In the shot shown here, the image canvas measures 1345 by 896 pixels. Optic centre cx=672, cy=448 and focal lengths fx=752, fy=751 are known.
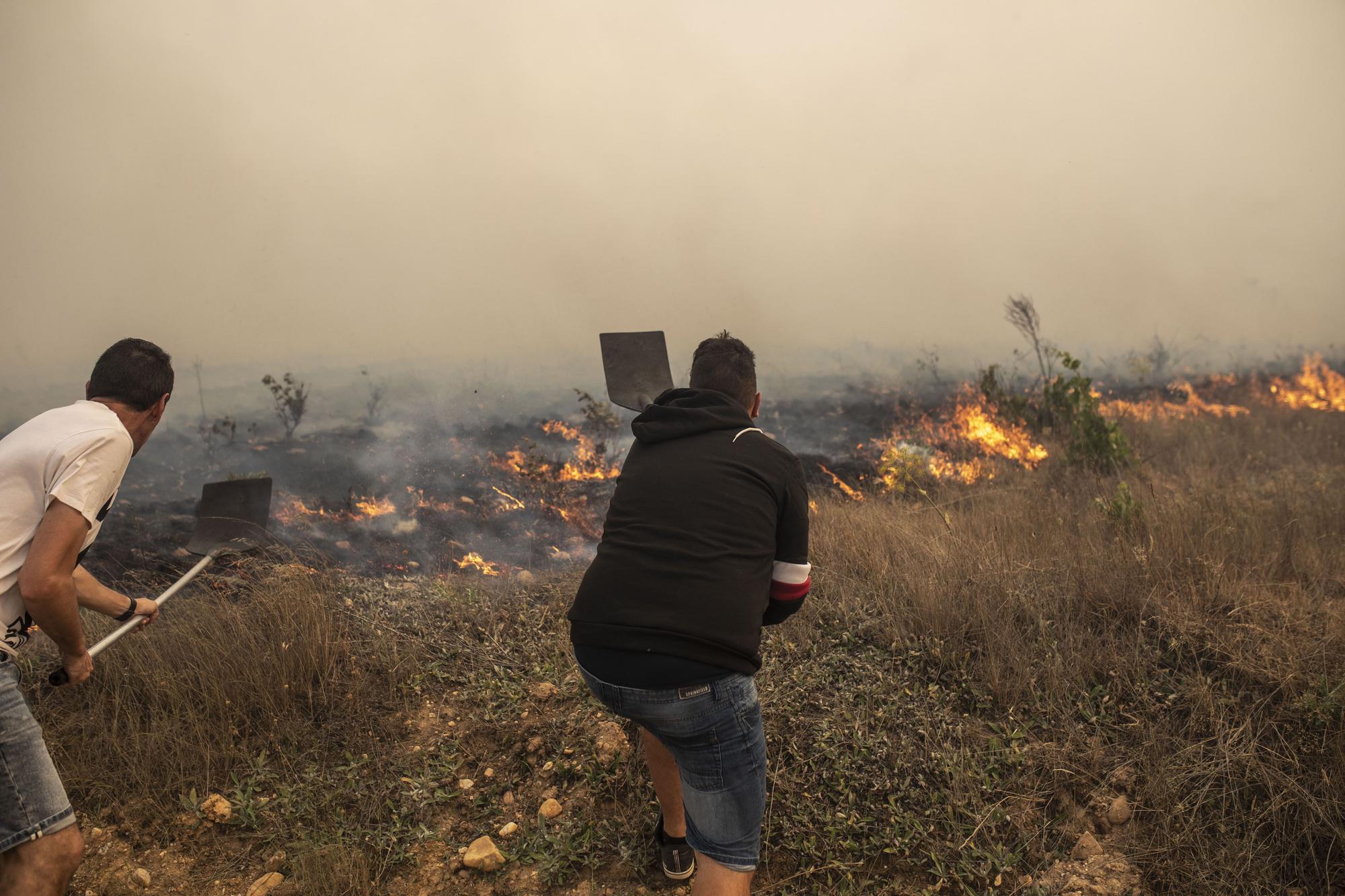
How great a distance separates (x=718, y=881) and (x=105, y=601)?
211cm

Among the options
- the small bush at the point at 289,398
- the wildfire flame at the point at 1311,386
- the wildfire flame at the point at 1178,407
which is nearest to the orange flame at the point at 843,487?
the wildfire flame at the point at 1178,407

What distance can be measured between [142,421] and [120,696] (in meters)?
1.57

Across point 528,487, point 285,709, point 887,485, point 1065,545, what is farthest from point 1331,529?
point 285,709

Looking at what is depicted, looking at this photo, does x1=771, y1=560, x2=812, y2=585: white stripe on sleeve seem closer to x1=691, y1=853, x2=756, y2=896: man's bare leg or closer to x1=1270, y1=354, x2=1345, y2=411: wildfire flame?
x1=691, y1=853, x2=756, y2=896: man's bare leg

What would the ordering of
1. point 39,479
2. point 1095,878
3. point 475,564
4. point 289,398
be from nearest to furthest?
point 39,479 < point 1095,878 < point 475,564 < point 289,398

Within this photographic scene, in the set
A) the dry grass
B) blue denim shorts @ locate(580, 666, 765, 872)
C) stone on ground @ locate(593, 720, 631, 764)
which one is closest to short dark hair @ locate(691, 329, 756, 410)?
blue denim shorts @ locate(580, 666, 765, 872)

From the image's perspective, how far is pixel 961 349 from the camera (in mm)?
7855

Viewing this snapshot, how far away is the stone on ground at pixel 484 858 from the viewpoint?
2541mm

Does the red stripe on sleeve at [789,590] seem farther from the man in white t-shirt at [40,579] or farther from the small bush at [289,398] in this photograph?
the small bush at [289,398]

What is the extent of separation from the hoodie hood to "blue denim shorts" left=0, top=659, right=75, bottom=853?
1.68 m

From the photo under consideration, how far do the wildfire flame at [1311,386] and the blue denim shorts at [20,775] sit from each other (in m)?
10.9

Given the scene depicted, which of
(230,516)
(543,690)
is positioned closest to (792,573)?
(543,690)

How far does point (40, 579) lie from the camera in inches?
72.2

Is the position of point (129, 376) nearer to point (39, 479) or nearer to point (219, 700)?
point (39, 479)
